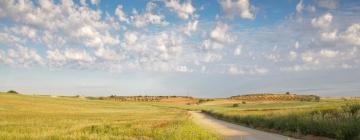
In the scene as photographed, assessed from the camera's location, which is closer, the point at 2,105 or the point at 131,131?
the point at 131,131

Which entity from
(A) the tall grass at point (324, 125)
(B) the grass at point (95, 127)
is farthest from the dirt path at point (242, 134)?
(A) the tall grass at point (324, 125)

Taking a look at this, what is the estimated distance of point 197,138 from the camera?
74.6 ft

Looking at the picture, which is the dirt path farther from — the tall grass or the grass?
the tall grass

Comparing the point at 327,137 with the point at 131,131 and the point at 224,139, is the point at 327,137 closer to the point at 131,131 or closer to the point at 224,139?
the point at 224,139

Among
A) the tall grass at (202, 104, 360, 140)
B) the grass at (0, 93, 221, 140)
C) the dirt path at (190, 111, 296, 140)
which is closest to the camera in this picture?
the tall grass at (202, 104, 360, 140)

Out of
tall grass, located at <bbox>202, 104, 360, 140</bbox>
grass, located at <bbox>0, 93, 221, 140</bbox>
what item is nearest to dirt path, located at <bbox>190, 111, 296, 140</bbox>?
grass, located at <bbox>0, 93, 221, 140</bbox>

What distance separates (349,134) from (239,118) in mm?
30084

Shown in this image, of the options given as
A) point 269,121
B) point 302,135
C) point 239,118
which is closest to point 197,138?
point 302,135

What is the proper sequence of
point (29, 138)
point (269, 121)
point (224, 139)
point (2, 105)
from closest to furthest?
point (29, 138)
point (224, 139)
point (269, 121)
point (2, 105)

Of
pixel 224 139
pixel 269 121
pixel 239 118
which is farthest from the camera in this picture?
pixel 239 118

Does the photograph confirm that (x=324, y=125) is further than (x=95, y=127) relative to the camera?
No

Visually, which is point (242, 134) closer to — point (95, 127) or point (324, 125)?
point (324, 125)

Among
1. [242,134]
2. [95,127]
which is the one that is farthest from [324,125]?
[95,127]

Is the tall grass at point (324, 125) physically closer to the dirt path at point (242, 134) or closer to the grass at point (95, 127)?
the dirt path at point (242, 134)
